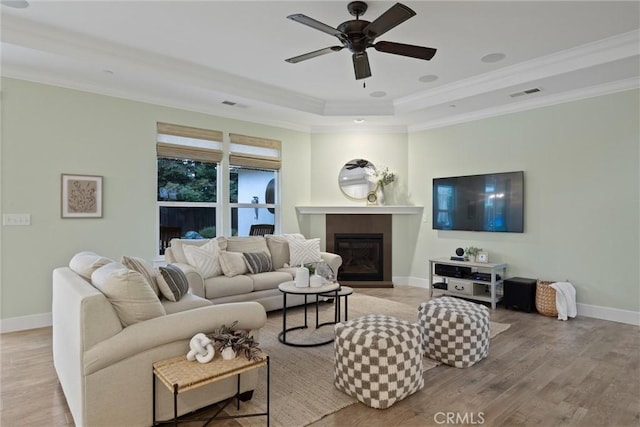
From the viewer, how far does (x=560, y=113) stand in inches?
188

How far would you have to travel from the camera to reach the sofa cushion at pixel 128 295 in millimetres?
2086

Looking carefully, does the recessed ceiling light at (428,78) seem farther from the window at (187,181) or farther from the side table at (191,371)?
the side table at (191,371)

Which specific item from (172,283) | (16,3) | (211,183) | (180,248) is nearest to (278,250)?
(180,248)

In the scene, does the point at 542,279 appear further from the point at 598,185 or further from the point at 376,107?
the point at 376,107

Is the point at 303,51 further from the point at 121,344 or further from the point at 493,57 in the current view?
the point at 121,344

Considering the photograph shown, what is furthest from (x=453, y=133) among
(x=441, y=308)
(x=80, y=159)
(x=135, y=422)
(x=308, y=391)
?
(x=135, y=422)

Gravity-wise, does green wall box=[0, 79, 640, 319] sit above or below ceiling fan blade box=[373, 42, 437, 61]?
below

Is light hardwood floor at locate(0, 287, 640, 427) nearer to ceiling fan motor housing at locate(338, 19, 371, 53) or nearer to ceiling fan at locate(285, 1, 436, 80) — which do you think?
ceiling fan at locate(285, 1, 436, 80)

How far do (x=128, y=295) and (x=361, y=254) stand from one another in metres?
4.79

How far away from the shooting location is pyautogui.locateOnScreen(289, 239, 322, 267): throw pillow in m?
5.14

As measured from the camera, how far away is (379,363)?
2443 mm

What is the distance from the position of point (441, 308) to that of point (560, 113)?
3278 millimetres

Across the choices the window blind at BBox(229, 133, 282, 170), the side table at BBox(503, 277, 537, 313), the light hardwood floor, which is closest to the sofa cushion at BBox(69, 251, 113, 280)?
the light hardwood floor

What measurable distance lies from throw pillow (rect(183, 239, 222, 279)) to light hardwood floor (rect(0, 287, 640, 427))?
1493 mm
